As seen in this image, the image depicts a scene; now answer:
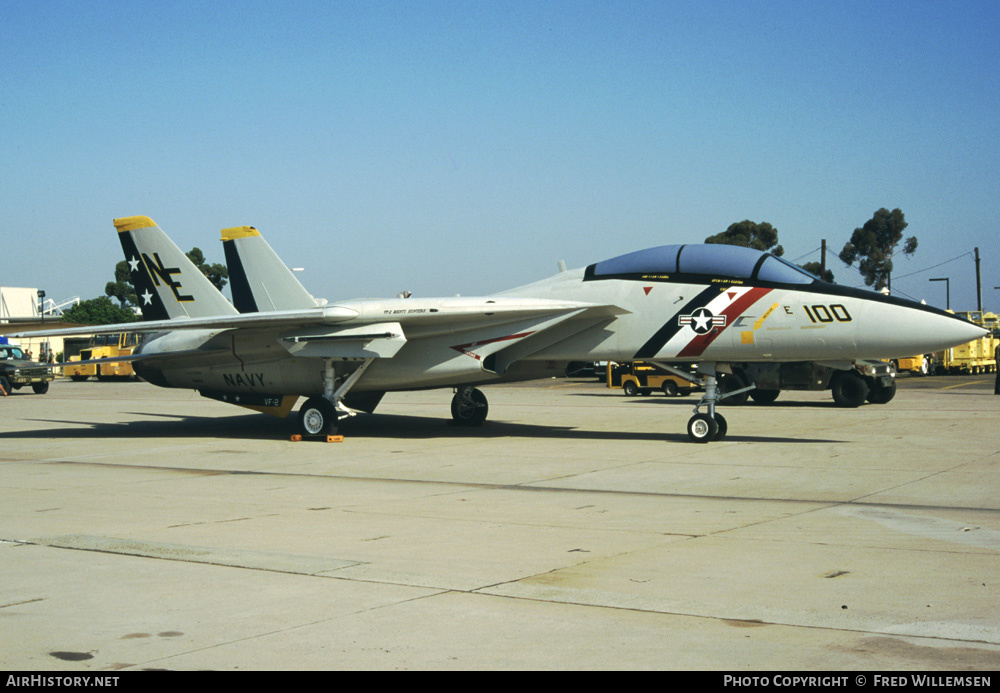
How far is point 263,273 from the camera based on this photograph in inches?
743

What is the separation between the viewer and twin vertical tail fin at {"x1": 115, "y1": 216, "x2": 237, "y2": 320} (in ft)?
60.7

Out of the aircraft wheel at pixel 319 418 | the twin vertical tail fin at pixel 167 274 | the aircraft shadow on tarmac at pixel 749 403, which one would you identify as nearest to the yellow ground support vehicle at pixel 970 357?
the aircraft shadow on tarmac at pixel 749 403

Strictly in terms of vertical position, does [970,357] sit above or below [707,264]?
below

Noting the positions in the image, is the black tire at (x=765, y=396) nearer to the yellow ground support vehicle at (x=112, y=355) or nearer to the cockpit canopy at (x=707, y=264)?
the cockpit canopy at (x=707, y=264)

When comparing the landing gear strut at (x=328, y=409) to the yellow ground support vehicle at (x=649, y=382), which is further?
the yellow ground support vehicle at (x=649, y=382)

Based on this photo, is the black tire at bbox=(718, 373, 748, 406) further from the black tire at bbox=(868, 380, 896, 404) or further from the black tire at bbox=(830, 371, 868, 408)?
the black tire at bbox=(868, 380, 896, 404)

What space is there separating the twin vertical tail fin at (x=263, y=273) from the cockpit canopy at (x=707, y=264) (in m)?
6.72

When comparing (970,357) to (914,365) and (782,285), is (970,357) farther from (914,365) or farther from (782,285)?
(782,285)

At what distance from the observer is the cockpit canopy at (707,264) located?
1451 centimetres

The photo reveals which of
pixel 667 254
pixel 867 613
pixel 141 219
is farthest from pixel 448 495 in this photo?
pixel 141 219

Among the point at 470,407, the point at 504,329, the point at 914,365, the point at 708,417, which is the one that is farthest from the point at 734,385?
the point at 914,365

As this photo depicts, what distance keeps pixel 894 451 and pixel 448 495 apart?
24.4ft

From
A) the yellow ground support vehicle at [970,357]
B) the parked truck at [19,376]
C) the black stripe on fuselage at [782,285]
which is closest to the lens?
the black stripe on fuselage at [782,285]

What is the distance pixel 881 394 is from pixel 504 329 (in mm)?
12943
